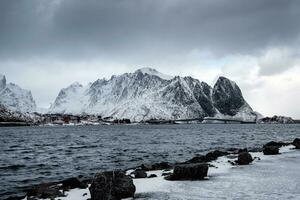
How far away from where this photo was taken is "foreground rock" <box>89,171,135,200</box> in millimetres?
21156

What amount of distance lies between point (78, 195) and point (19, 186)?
36.9ft

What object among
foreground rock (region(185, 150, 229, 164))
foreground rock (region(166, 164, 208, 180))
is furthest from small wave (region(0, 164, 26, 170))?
foreground rock (region(166, 164, 208, 180))

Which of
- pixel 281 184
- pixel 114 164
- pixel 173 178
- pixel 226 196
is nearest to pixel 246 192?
pixel 226 196

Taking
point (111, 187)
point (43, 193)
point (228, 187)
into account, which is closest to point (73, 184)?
point (43, 193)

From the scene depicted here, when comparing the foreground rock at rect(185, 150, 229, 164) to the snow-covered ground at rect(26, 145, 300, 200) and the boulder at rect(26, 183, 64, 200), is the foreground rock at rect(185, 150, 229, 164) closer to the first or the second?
the snow-covered ground at rect(26, 145, 300, 200)

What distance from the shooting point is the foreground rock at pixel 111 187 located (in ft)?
69.4

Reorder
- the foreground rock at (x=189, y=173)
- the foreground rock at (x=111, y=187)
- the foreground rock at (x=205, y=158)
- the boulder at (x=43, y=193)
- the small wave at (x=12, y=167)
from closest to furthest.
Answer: the foreground rock at (x=111, y=187), the boulder at (x=43, y=193), the foreground rock at (x=189, y=173), the foreground rock at (x=205, y=158), the small wave at (x=12, y=167)

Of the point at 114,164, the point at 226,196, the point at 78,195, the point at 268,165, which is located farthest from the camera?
the point at 114,164

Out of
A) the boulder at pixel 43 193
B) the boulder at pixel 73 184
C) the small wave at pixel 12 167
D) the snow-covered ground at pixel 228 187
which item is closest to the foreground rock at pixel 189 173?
the snow-covered ground at pixel 228 187

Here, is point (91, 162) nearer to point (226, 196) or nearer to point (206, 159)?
point (206, 159)

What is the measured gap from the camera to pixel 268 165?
36.0 meters

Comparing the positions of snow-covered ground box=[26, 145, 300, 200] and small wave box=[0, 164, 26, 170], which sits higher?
snow-covered ground box=[26, 145, 300, 200]

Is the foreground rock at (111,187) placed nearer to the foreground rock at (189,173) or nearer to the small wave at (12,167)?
the foreground rock at (189,173)

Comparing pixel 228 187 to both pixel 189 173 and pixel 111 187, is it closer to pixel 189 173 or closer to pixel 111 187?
pixel 189 173
